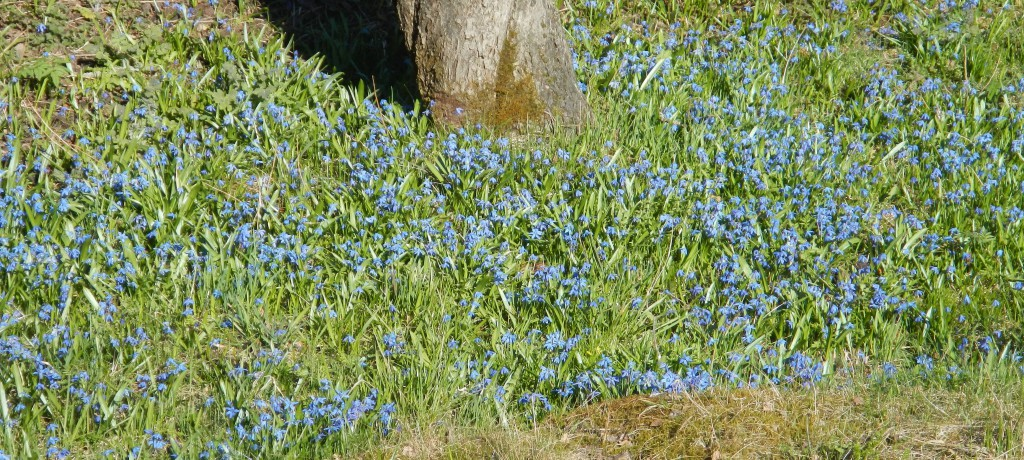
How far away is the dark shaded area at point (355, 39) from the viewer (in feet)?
20.1

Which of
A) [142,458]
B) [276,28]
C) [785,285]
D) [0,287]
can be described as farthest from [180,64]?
[785,285]

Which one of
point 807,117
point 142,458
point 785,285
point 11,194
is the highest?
point 807,117

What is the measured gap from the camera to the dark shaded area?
20.1ft

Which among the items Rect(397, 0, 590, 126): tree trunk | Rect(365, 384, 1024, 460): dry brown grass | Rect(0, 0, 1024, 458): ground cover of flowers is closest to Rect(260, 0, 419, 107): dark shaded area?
Rect(0, 0, 1024, 458): ground cover of flowers

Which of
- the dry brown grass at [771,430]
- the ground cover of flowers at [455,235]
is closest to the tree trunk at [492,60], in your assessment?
the ground cover of flowers at [455,235]

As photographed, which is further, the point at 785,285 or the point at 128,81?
the point at 128,81

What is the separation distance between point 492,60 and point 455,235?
1216 millimetres

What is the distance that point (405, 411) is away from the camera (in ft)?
13.8

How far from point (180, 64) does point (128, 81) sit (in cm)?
34

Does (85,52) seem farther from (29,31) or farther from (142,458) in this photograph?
(142,458)

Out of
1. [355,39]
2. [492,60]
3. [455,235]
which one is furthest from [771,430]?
[355,39]

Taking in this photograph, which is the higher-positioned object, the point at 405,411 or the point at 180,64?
the point at 180,64

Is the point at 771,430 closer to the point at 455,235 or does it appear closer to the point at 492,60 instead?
the point at 455,235

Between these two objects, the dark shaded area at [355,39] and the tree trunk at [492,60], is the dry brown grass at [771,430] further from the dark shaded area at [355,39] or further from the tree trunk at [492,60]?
the dark shaded area at [355,39]
